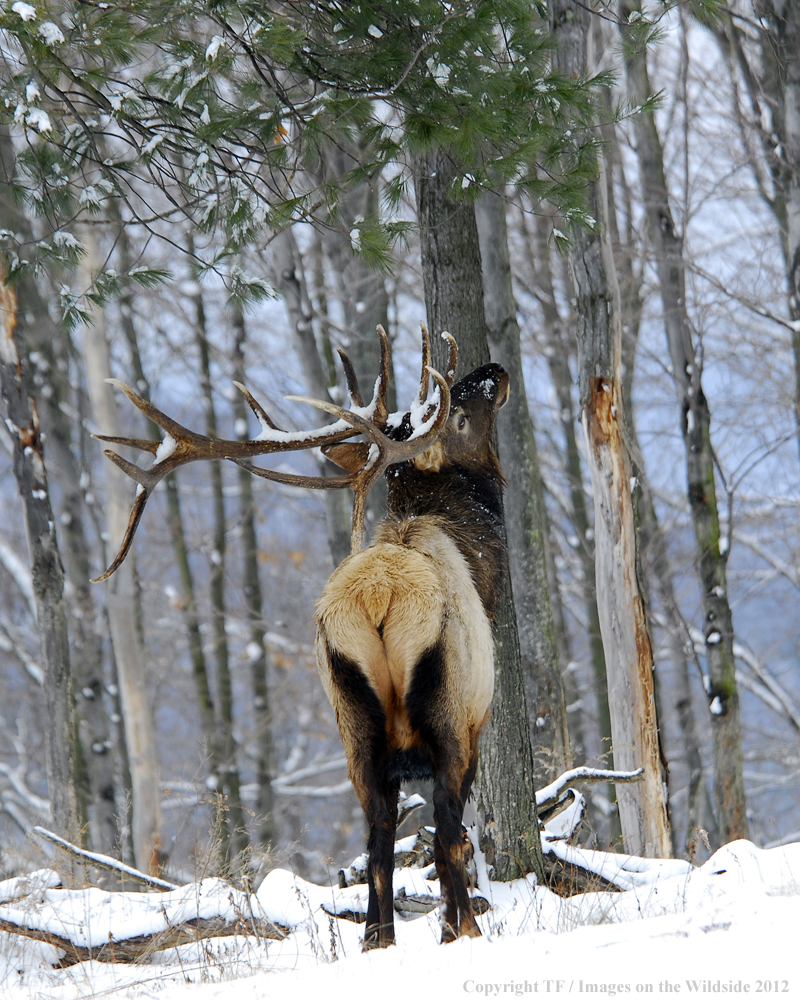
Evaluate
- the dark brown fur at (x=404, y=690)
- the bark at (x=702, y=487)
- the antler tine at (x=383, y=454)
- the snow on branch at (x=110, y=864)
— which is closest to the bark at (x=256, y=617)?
the bark at (x=702, y=487)

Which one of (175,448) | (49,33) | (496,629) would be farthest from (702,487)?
(49,33)

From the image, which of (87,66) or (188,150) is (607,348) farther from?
(87,66)

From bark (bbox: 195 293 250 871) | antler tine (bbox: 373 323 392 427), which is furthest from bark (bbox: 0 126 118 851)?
antler tine (bbox: 373 323 392 427)

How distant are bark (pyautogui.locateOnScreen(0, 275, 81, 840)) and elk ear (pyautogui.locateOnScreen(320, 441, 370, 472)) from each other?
4834mm

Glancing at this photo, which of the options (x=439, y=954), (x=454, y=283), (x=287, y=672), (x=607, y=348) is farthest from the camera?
(x=287, y=672)

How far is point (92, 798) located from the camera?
14.2 metres

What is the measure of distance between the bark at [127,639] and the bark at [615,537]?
639cm

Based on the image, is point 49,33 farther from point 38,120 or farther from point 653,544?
point 653,544

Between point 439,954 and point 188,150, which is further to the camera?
point 188,150

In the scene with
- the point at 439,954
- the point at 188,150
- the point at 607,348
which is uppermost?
the point at 188,150

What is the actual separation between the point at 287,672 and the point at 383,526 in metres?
15.0

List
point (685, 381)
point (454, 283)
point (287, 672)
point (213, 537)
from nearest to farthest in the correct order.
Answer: point (454, 283) → point (685, 381) → point (213, 537) → point (287, 672)

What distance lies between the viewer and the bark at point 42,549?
8.91 metres

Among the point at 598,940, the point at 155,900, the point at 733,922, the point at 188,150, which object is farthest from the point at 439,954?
the point at 188,150
